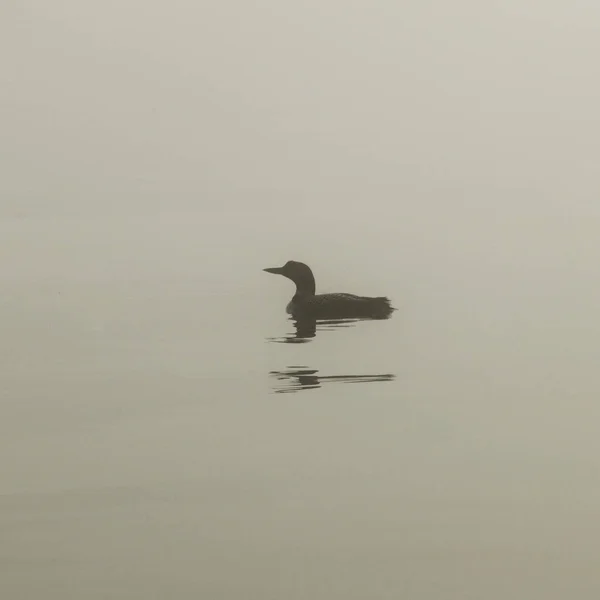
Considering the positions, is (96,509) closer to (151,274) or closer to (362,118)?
(151,274)

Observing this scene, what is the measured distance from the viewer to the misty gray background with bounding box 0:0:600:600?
2.10 metres

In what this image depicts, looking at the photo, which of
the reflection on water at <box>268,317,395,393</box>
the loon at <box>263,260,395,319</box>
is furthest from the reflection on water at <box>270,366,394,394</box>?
the loon at <box>263,260,395,319</box>

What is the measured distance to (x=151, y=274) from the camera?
2240 mm

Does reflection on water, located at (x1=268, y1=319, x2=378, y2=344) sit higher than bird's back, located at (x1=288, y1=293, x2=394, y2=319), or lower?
lower

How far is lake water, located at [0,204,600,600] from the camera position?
6.74ft

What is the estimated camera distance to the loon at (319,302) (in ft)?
7.23

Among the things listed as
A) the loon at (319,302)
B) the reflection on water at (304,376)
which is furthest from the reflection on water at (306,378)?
the loon at (319,302)

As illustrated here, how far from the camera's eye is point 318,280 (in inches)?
87.3

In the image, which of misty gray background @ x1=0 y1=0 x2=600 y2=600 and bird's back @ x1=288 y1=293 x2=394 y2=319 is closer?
misty gray background @ x1=0 y1=0 x2=600 y2=600

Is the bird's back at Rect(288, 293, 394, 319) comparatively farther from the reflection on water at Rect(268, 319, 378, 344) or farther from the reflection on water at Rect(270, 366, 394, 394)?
the reflection on water at Rect(270, 366, 394, 394)

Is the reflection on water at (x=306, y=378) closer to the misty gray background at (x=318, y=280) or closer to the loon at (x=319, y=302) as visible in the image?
the misty gray background at (x=318, y=280)

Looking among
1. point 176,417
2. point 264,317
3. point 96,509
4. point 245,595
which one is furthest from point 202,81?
point 245,595

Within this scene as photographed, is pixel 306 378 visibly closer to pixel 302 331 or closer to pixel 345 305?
pixel 302 331

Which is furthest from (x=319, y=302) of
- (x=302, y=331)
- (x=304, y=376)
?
(x=304, y=376)
